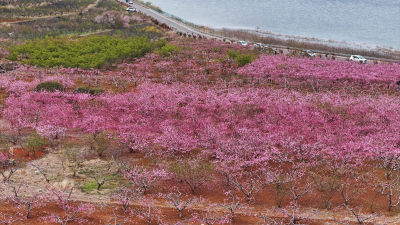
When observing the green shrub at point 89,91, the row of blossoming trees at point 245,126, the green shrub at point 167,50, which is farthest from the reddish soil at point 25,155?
the green shrub at point 167,50

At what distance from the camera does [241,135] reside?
26297 mm

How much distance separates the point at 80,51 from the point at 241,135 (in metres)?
33.3

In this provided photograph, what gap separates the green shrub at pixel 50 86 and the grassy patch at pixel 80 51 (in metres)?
9.39

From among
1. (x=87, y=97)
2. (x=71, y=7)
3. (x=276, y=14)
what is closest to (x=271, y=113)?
(x=87, y=97)

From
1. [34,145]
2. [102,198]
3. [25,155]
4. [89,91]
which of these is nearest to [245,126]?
[102,198]

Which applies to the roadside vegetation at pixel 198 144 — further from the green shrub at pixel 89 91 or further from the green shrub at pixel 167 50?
the green shrub at pixel 167 50

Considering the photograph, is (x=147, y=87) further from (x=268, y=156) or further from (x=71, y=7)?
(x=71, y=7)

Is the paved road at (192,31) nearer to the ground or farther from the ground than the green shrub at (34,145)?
farther from the ground

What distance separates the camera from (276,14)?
413 feet

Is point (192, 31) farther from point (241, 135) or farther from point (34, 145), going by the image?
point (34, 145)

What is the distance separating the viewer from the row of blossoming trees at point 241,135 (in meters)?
19.7

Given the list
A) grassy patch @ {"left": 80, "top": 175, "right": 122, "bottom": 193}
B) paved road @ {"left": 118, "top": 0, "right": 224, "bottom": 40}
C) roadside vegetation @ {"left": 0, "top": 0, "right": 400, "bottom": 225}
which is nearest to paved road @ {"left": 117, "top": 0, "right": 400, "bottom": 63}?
paved road @ {"left": 118, "top": 0, "right": 224, "bottom": 40}

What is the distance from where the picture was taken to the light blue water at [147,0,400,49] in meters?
95.4

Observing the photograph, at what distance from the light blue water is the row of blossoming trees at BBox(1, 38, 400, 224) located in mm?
56955
